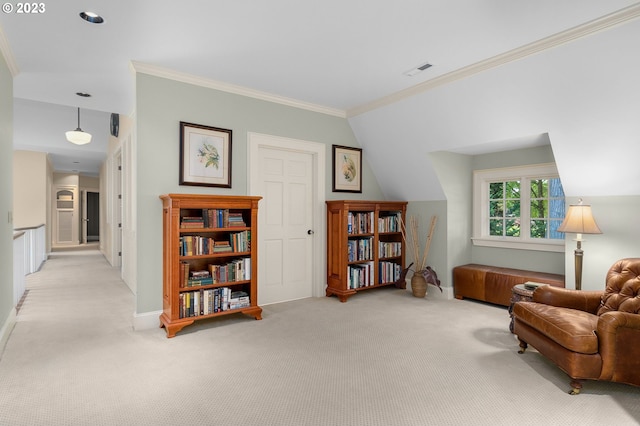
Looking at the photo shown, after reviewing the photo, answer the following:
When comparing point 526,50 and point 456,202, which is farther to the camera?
point 456,202

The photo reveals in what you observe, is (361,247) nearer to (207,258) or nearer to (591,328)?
(207,258)

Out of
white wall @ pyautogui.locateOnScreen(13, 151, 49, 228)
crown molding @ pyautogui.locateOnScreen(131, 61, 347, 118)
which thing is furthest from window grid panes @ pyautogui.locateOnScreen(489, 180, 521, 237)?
white wall @ pyautogui.locateOnScreen(13, 151, 49, 228)

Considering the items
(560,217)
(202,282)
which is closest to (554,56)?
(560,217)

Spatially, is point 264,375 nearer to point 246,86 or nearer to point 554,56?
point 246,86

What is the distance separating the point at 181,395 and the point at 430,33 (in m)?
3.22

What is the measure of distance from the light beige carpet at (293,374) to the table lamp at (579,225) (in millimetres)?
933

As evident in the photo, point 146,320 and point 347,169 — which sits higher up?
point 347,169

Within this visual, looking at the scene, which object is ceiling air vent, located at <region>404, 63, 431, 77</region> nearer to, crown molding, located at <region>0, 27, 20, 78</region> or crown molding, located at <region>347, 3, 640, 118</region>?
crown molding, located at <region>347, 3, 640, 118</region>

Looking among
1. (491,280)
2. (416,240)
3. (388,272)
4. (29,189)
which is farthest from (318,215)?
(29,189)

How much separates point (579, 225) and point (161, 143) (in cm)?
428

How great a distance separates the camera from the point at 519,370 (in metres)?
2.68

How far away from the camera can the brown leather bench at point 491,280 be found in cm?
418

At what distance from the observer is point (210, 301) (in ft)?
11.8

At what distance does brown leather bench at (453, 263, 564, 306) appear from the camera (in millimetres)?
4180
